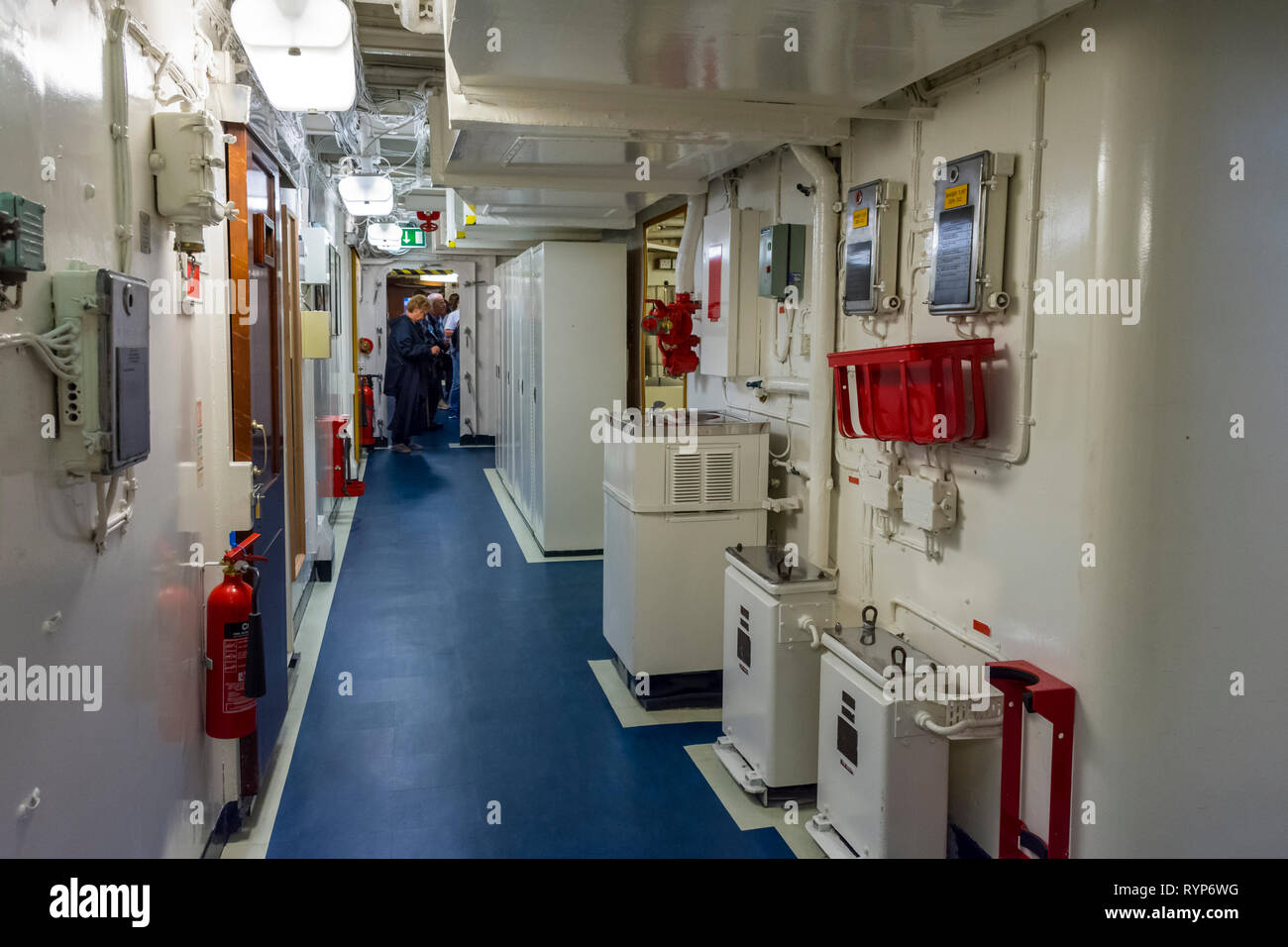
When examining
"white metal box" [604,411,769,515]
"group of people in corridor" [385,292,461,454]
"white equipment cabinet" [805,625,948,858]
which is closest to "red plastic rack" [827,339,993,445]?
"white equipment cabinet" [805,625,948,858]

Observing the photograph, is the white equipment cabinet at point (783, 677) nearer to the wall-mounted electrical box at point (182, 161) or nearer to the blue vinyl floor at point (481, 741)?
the blue vinyl floor at point (481, 741)

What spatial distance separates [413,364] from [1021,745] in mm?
10420

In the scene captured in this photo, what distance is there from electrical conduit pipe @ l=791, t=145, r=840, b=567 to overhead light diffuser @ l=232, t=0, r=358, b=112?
1.69m

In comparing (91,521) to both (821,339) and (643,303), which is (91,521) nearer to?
(821,339)

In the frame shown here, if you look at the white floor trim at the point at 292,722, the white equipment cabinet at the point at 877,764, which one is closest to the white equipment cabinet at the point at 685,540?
the white equipment cabinet at the point at 877,764

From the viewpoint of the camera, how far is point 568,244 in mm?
6820

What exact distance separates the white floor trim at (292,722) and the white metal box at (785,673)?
174 centimetres

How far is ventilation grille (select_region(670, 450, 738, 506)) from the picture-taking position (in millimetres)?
4323

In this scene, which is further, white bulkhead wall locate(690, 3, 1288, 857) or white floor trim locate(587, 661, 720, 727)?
white floor trim locate(587, 661, 720, 727)

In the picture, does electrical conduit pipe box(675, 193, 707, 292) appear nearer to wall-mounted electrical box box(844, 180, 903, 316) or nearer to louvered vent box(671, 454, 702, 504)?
louvered vent box(671, 454, 702, 504)

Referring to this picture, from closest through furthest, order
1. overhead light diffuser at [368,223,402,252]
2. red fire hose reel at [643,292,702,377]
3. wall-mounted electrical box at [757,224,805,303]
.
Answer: wall-mounted electrical box at [757,224,805,303] < red fire hose reel at [643,292,702,377] < overhead light diffuser at [368,223,402,252]

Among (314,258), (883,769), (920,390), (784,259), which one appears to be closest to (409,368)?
(314,258)

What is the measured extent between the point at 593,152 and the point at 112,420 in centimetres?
275

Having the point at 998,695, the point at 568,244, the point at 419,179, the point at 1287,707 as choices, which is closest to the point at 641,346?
the point at 568,244
